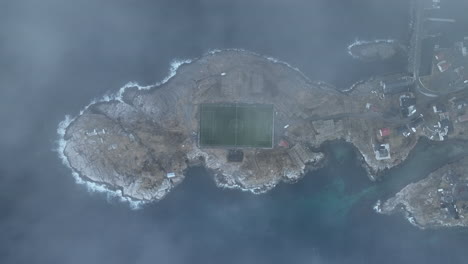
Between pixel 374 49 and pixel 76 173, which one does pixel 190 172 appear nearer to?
pixel 76 173

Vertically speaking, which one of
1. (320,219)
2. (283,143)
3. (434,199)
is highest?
(283,143)

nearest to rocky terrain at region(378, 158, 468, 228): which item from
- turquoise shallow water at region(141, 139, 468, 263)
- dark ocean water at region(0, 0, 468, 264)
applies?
turquoise shallow water at region(141, 139, 468, 263)

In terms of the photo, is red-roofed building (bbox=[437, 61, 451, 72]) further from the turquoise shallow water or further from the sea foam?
the sea foam

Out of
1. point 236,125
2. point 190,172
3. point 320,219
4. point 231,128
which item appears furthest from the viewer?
point 320,219

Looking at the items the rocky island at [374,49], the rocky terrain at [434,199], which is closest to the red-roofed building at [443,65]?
the rocky island at [374,49]

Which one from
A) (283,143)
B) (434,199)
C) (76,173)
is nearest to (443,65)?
(434,199)

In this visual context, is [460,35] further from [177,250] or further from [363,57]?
[177,250]
